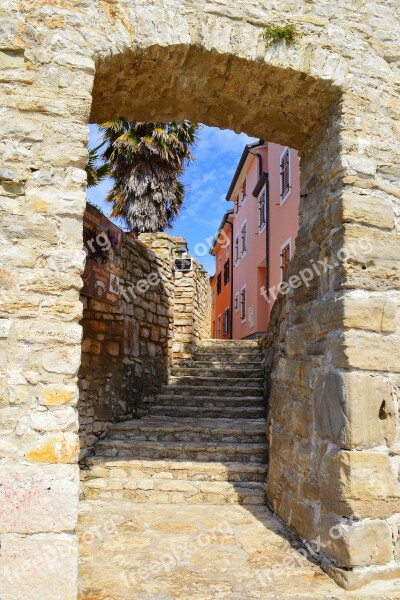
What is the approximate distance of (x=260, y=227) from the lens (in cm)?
1410

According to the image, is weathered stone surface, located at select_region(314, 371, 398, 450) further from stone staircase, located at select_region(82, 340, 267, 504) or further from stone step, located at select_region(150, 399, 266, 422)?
stone step, located at select_region(150, 399, 266, 422)

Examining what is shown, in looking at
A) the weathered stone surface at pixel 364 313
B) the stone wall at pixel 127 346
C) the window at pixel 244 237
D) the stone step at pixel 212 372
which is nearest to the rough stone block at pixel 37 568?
the weathered stone surface at pixel 364 313

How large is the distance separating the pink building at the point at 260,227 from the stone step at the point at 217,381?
3157 millimetres

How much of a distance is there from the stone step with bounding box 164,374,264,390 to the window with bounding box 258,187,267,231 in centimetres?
648

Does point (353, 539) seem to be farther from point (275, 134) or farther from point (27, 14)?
point (27, 14)

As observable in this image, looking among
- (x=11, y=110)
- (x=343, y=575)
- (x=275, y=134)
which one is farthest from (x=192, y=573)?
(x=275, y=134)

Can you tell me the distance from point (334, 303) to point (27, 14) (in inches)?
100

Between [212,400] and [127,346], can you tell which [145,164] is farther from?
[212,400]

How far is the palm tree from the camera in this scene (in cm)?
1069

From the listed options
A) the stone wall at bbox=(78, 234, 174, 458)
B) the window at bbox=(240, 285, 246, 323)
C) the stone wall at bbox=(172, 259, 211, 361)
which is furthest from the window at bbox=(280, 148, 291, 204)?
the window at bbox=(240, 285, 246, 323)

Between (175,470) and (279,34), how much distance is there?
4058 millimetres

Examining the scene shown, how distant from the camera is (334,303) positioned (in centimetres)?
311

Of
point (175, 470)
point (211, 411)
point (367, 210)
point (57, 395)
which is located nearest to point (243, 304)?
point (211, 411)

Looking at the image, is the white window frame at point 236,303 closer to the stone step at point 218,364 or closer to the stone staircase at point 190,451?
the stone step at point 218,364
